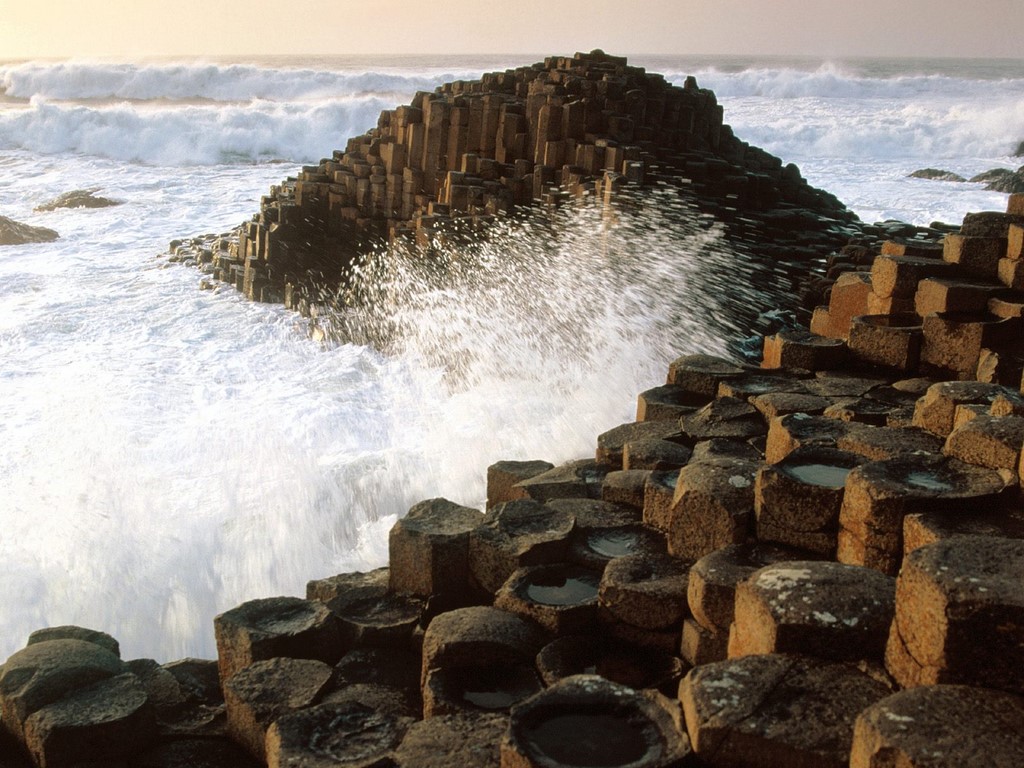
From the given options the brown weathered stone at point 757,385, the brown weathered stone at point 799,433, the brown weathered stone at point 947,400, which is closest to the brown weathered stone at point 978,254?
the brown weathered stone at point 757,385

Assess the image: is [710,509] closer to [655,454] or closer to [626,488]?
[626,488]

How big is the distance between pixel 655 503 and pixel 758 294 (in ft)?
14.2

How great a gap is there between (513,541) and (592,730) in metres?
1.24

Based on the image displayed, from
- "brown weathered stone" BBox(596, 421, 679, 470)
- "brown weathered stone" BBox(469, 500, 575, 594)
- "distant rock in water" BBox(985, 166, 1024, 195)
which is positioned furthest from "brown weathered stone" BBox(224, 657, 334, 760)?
"distant rock in water" BBox(985, 166, 1024, 195)

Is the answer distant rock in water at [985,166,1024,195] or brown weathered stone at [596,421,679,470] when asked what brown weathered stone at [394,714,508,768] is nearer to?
brown weathered stone at [596,421,679,470]

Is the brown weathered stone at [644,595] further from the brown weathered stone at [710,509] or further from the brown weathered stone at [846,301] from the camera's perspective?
the brown weathered stone at [846,301]

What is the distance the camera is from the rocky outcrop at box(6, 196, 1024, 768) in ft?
6.35

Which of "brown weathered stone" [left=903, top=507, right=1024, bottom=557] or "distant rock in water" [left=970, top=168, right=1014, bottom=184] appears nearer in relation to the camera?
"brown weathered stone" [left=903, top=507, right=1024, bottom=557]

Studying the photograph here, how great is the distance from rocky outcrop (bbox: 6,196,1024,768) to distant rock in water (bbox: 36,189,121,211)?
1514cm

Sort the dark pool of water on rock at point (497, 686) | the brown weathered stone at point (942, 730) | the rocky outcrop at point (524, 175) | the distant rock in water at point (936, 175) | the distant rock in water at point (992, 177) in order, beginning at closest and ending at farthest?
the brown weathered stone at point (942, 730)
the dark pool of water on rock at point (497, 686)
the rocky outcrop at point (524, 175)
the distant rock in water at point (992, 177)
the distant rock in water at point (936, 175)

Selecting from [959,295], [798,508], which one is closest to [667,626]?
[798,508]

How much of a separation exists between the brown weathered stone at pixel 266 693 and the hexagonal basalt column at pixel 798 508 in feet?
4.52

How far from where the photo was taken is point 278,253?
11047 mm

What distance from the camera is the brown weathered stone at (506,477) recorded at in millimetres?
4207
